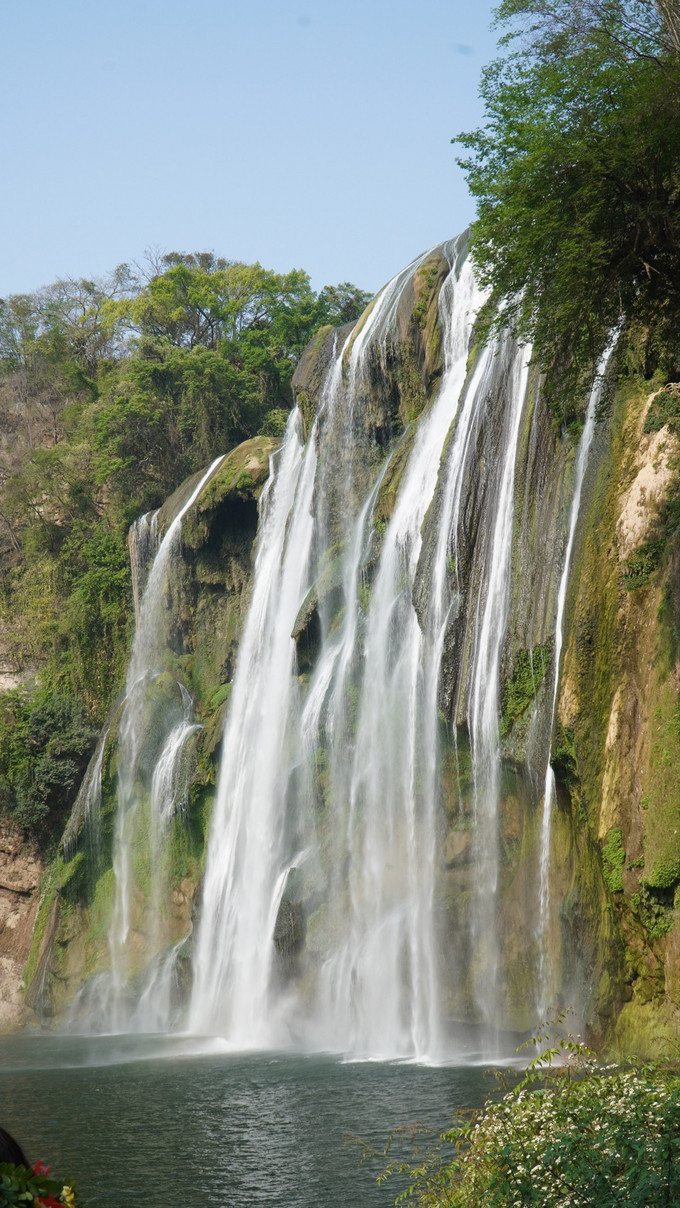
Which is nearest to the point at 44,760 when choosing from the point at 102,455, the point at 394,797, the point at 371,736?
the point at 102,455

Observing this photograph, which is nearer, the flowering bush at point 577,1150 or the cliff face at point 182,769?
the flowering bush at point 577,1150

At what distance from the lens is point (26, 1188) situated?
280 centimetres

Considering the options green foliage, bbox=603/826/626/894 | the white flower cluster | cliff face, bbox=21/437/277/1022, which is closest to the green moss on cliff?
green foliage, bbox=603/826/626/894

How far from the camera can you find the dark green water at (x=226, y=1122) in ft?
35.0

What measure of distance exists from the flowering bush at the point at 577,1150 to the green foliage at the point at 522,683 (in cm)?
891

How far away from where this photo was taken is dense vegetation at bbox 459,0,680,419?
13.0 meters

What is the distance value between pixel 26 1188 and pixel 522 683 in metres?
14.3

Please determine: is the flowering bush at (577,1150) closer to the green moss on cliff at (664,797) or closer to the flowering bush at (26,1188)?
the flowering bush at (26,1188)

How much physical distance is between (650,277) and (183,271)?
111 ft

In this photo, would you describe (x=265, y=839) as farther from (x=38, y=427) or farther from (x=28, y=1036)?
(x=38, y=427)

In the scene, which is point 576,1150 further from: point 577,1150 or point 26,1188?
point 26,1188

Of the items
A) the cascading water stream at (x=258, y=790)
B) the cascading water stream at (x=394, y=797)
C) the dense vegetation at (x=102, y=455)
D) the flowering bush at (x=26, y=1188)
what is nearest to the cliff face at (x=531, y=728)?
the cascading water stream at (x=394, y=797)

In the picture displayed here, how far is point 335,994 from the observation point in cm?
2020

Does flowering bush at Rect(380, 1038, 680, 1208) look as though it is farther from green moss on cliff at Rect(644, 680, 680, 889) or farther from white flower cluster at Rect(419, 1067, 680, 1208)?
green moss on cliff at Rect(644, 680, 680, 889)
